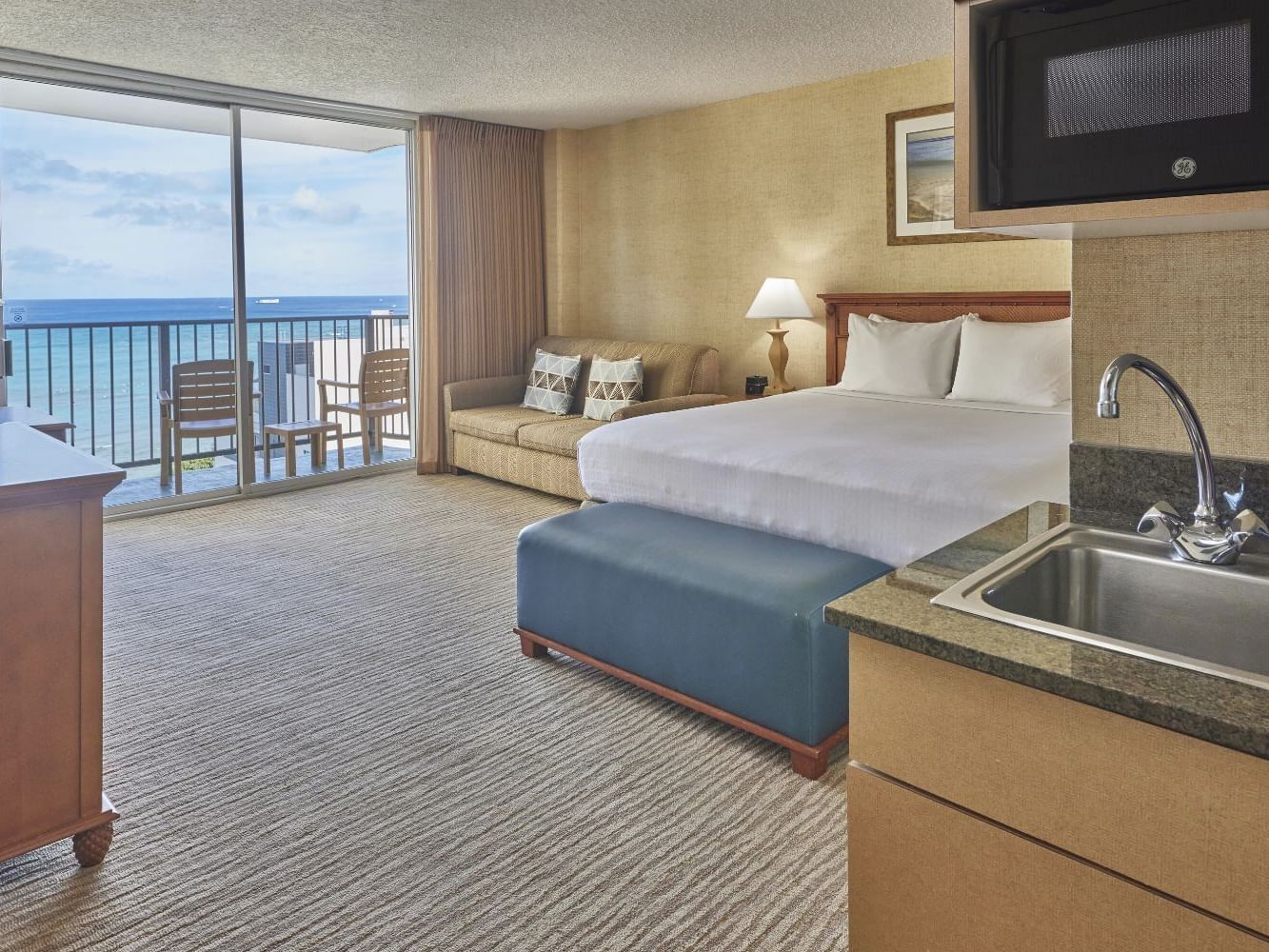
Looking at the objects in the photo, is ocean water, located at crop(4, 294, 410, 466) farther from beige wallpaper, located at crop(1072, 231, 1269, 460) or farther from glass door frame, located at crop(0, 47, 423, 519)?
beige wallpaper, located at crop(1072, 231, 1269, 460)

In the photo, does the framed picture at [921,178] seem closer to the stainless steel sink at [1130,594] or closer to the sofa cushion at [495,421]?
the sofa cushion at [495,421]

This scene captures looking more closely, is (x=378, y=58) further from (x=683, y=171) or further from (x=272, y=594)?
(x=272, y=594)

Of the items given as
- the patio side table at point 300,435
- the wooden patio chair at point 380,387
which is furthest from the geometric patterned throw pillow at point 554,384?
the patio side table at point 300,435

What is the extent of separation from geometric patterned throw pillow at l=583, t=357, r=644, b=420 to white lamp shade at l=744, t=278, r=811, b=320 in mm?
828

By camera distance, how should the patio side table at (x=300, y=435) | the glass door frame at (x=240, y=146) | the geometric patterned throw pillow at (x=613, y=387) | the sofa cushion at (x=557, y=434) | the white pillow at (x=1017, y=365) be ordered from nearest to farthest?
the white pillow at (x=1017, y=365) → the glass door frame at (x=240, y=146) → the sofa cushion at (x=557, y=434) → the geometric patterned throw pillow at (x=613, y=387) → the patio side table at (x=300, y=435)

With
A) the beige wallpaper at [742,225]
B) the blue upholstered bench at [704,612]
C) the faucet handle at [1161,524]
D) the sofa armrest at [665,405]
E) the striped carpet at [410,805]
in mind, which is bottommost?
the striped carpet at [410,805]

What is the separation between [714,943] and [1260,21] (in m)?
1.66

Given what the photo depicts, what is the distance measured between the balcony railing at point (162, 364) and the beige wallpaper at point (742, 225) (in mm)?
1490

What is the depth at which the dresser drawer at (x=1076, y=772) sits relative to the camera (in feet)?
3.02

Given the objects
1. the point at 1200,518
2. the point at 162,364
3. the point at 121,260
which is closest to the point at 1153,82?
the point at 1200,518

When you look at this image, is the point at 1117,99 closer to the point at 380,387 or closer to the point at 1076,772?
the point at 1076,772

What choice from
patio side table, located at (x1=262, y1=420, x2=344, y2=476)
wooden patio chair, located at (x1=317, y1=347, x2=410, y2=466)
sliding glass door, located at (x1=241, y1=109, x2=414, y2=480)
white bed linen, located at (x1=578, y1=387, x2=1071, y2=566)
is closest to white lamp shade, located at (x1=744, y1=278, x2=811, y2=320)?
white bed linen, located at (x1=578, y1=387, x2=1071, y2=566)

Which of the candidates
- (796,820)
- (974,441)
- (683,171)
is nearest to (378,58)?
(683,171)

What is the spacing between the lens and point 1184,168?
3.85 ft
